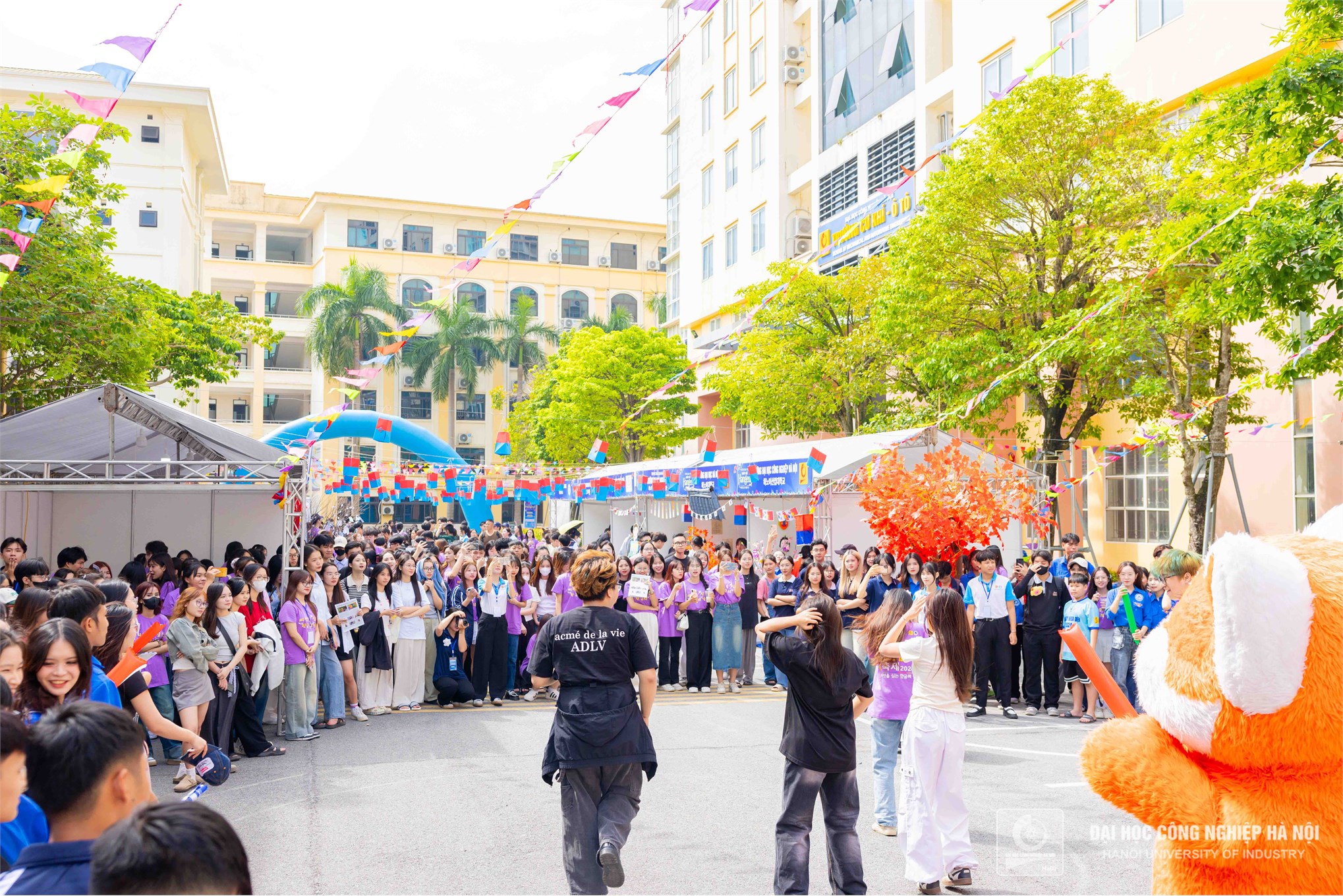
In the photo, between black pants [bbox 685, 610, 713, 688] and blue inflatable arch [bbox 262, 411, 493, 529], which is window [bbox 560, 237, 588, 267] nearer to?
blue inflatable arch [bbox 262, 411, 493, 529]

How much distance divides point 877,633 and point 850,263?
26.7 meters

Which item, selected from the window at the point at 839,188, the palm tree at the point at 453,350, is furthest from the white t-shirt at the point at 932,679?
the palm tree at the point at 453,350

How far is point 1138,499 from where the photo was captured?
21.3m

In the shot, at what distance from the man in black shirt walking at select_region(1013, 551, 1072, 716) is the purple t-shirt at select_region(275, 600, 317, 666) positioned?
734 cm

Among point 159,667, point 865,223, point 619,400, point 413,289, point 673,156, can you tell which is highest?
point 673,156

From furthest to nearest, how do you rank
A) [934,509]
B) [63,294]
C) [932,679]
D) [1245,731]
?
1. [63,294]
2. [934,509]
3. [932,679]
4. [1245,731]

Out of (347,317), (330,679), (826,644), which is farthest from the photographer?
(347,317)

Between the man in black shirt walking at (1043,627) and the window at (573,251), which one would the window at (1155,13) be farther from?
the window at (573,251)

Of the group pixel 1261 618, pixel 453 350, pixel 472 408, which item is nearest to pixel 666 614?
pixel 1261 618

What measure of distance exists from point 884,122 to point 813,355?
9.35m

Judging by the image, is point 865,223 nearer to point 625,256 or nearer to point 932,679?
point 932,679

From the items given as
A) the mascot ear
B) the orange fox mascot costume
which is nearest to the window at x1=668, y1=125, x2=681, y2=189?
the orange fox mascot costume

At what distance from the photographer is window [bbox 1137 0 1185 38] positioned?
65.2 ft

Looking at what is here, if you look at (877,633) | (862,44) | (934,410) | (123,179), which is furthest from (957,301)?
(123,179)
